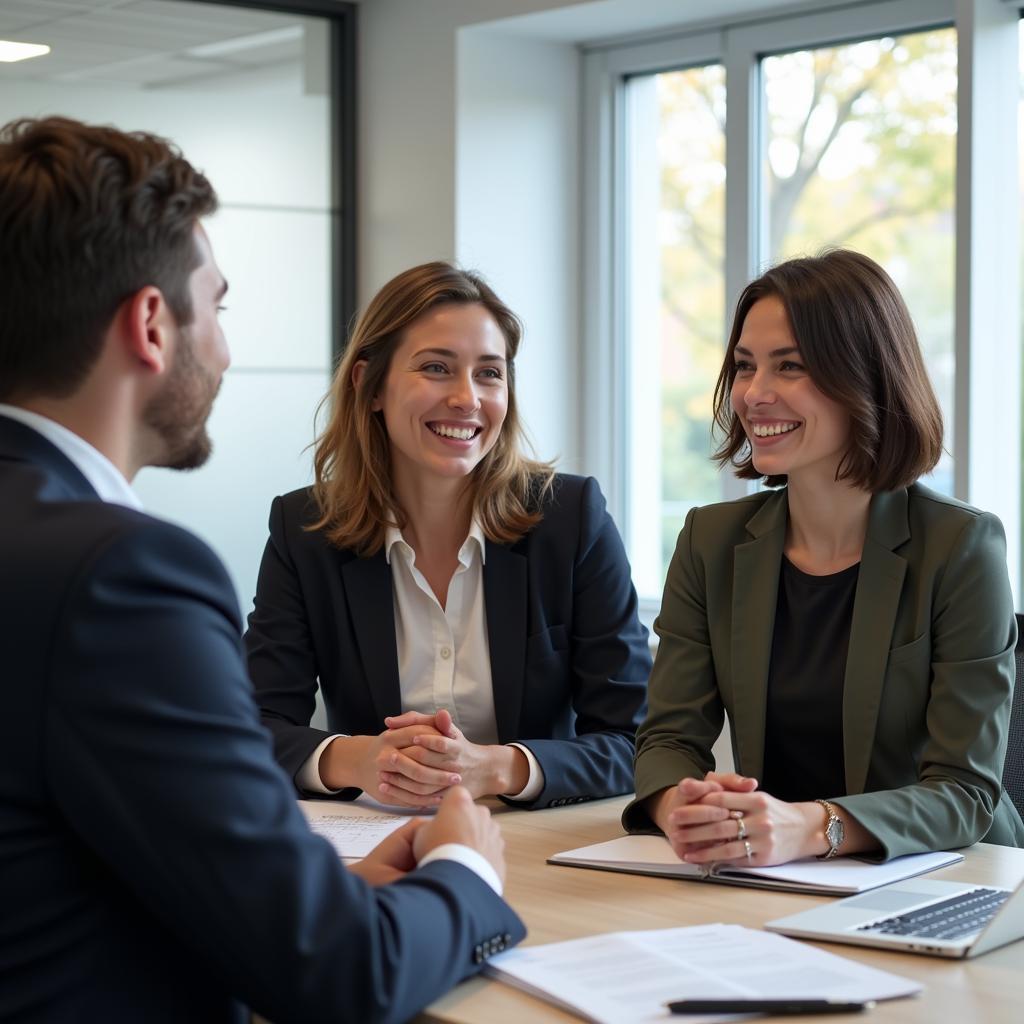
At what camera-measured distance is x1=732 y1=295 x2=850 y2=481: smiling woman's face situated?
87.1 inches

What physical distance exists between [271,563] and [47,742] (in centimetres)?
146

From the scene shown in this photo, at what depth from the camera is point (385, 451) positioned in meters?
2.70

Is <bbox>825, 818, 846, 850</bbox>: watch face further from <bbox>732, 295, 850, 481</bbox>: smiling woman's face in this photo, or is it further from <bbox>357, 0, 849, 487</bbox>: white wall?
<bbox>357, 0, 849, 487</bbox>: white wall

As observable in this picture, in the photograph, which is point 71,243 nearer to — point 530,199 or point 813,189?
point 813,189

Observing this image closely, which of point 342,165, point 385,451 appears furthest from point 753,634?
point 342,165

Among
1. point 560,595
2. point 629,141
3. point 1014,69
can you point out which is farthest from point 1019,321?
point 560,595

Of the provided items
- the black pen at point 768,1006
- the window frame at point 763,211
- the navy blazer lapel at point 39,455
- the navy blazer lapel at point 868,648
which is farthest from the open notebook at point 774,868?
the window frame at point 763,211

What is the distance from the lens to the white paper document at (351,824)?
1874 mm

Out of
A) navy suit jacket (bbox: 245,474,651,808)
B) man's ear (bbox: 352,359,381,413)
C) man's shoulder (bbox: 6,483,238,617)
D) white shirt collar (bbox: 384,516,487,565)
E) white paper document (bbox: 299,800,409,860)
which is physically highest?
man's ear (bbox: 352,359,381,413)

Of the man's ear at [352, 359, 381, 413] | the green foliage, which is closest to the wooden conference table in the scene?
the man's ear at [352, 359, 381, 413]

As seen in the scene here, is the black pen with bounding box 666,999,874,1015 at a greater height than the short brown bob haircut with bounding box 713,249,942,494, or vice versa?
the short brown bob haircut with bounding box 713,249,942,494

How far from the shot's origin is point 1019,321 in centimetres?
367

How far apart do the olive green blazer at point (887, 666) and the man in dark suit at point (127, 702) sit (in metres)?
0.86

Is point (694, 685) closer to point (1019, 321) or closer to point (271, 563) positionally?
point (271, 563)
